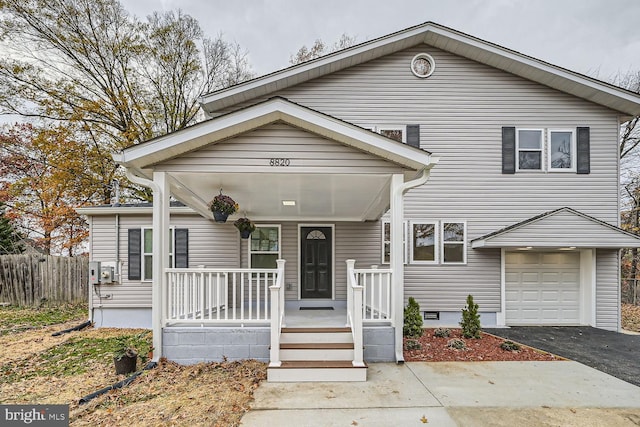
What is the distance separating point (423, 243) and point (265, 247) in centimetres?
412

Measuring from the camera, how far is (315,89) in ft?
29.6

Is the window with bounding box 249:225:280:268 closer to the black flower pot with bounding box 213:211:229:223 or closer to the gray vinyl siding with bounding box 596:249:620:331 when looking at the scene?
the black flower pot with bounding box 213:211:229:223

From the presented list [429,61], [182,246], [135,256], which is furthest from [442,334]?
[135,256]

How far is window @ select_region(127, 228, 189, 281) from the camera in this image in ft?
28.9

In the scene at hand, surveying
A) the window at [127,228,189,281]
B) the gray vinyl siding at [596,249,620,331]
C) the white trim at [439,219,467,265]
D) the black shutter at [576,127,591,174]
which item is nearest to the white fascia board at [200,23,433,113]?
the window at [127,228,189,281]

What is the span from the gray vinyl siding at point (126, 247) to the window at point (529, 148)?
304 inches

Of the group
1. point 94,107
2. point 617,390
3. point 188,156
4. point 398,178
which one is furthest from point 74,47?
point 617,390

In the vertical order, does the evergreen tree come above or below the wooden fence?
above

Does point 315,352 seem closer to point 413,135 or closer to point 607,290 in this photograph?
point 413,135

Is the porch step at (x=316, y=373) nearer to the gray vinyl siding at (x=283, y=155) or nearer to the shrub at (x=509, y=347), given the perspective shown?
the gray vinyl siding at (x=283, y=155)

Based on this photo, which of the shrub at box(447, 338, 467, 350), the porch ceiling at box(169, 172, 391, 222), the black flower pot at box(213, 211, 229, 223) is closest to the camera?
the porch ceiling at box(169, 172, 391, 222)

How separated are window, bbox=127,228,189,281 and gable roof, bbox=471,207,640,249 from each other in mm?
7686

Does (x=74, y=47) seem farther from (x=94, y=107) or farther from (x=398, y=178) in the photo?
(x=398, y=178)

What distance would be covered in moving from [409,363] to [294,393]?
6.79ft
